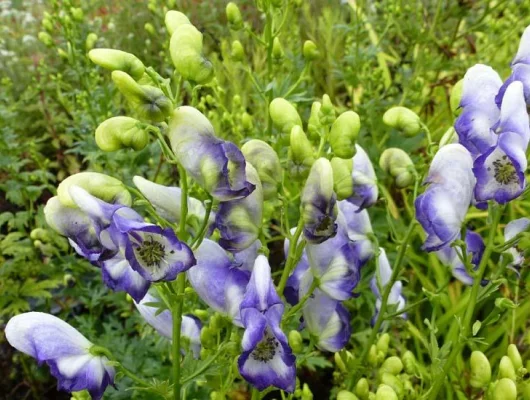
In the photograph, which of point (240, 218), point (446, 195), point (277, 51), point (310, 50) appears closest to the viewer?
point (240, 218)

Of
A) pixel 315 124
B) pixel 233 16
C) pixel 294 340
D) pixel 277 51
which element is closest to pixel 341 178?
pixel 315 124

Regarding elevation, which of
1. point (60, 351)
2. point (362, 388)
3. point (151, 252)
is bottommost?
point (362, 388)

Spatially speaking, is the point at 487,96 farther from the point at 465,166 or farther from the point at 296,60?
the point at 296,60

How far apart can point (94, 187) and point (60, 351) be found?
0.28 meters

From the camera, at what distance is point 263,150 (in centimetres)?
98

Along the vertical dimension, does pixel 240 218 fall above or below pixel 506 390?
above

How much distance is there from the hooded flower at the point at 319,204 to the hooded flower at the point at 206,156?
0.28 ft

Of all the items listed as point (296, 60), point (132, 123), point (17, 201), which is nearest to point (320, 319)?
point (132, 123)

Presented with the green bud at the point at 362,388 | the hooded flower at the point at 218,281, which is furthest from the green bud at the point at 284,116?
the green bud at the point at 362,388

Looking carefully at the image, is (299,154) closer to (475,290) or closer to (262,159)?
(262,159)

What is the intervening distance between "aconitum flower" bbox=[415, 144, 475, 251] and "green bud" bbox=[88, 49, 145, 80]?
496mm

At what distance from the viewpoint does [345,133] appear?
92cm

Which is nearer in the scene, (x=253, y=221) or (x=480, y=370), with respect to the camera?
(x=253, y=221)

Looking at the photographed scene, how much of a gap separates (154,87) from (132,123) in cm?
6
